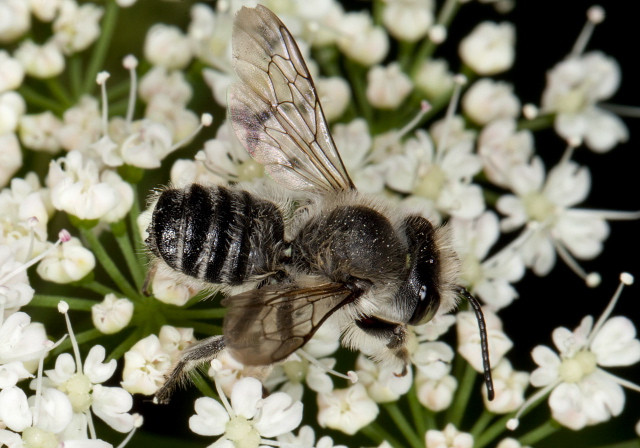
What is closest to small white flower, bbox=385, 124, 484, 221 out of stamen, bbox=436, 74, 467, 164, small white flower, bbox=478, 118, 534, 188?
stamen, bbox=436, 74, 467, 164

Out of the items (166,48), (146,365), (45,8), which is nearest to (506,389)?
(146,365)

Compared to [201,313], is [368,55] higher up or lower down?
higher up

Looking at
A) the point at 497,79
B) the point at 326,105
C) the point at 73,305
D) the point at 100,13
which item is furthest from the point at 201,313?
the point at 497,79

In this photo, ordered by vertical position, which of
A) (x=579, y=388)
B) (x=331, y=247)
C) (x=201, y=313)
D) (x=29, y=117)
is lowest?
(x=579, y=388)

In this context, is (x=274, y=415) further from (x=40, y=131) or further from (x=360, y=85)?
(x=360, y=85)

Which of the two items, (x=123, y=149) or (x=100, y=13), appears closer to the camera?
(x=123, y=149)

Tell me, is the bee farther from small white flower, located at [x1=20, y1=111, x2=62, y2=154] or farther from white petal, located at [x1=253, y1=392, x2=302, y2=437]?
small white flower, located at [x1=20, y1=111, x2=62, y2=154]

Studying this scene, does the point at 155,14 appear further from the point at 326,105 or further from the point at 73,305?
the point at 73,305
